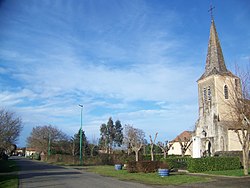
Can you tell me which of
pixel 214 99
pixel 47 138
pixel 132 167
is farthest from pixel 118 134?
pixel 132 167

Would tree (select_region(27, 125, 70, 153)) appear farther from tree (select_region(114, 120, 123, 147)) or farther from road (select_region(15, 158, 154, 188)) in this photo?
road (select_region(15, 158, 154, 188))

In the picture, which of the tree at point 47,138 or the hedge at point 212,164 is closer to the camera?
the hedge at point 212,164

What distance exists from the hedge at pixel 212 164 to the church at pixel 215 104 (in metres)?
13.3

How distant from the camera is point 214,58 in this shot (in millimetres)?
45281

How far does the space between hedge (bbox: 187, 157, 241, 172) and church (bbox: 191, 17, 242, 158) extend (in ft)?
43.7

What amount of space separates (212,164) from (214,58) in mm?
25561

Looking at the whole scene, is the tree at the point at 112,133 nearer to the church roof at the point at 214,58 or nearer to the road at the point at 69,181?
the church roof at the point at 214,58

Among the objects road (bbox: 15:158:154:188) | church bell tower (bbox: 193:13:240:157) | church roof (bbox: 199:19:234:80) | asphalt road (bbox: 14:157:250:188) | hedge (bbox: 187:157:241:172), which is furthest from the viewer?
church roof (bbox: 199:19:234:80)

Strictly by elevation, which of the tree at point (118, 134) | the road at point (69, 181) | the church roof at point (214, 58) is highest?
the church roof at point (214, 58)

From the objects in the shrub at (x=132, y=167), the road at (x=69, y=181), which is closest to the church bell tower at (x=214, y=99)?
the shrub at (x=132, y=167)

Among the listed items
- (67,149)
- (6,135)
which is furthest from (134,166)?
(67,149)

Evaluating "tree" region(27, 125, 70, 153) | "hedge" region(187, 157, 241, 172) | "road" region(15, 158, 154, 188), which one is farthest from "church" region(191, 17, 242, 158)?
"tree" region(27, 125, 70, 153)

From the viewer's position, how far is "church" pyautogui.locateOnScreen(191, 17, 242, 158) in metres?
40.1

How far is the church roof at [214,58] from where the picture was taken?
44531mm
